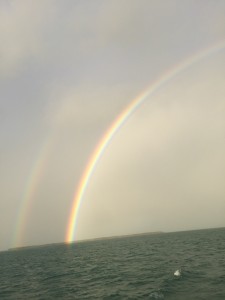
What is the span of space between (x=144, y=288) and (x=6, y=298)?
43.6 feet

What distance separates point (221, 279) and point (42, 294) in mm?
15884

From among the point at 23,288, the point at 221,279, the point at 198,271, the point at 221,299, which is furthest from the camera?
the point at 23,288

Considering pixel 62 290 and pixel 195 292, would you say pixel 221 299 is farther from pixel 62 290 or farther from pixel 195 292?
pixel 62 290

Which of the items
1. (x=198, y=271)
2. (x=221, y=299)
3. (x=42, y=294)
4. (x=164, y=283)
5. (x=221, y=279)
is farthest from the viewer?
(x=198, y=271)

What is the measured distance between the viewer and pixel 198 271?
28.2m

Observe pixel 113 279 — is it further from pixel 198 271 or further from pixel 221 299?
pixel 221 299

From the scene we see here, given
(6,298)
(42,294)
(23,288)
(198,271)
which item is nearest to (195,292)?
(198,271)

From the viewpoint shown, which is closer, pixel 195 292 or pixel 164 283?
pixel 195 292

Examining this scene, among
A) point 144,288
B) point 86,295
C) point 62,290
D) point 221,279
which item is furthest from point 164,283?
point 62,290

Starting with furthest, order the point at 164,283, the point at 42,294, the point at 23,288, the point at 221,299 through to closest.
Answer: the point at 23,288
the point at 42,294
the point at 164,283
the point at 221,299

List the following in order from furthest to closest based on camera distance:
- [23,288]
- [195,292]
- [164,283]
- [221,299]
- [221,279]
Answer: [23,288] → [164,283] → [221,279] → [195,292] → [221,299]

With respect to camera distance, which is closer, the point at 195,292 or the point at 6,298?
the point at 195,292

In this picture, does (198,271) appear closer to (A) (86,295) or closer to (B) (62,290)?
(A) (86,295)

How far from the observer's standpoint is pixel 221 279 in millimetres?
22953
